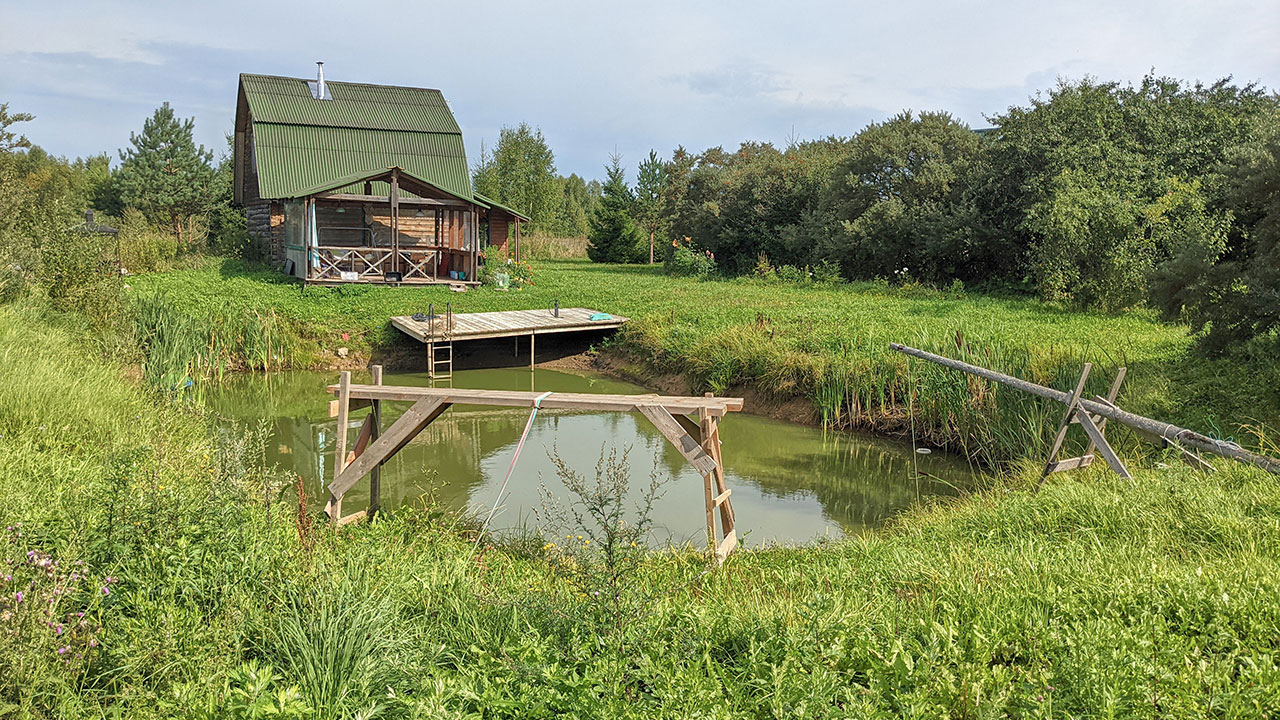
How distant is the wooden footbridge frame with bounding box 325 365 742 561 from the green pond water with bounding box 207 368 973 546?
0.68m

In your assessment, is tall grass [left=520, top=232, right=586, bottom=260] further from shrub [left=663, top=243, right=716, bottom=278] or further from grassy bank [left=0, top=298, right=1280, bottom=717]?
grassy bank [left=0, top=298, right=1280, bottom=717]

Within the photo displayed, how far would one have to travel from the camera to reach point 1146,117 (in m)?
20.9

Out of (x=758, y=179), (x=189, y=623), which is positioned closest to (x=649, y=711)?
(x=189, y=623)

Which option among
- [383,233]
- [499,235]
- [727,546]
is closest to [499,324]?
[383,233]

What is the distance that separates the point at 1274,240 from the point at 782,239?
864 inches

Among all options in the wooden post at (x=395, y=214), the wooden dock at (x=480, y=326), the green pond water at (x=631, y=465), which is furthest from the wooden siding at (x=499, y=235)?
the green pond water at (x=631, y=465)

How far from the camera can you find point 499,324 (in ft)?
57.4

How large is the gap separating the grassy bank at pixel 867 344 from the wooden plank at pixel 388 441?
639 centimetres

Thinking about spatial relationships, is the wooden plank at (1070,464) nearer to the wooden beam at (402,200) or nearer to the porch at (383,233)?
the porch at (383,233)

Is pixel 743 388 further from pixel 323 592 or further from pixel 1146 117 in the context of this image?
pixel 1146 117

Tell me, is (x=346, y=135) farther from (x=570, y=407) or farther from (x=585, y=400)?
(x=570, y=407)

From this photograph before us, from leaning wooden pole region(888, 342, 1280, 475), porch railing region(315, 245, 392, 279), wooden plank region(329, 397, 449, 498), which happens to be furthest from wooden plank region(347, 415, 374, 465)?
porch railing region(315, 245, 392, 279)

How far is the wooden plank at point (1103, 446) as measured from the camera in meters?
6.45

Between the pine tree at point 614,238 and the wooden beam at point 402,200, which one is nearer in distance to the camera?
the wooden beam at point 402,200
